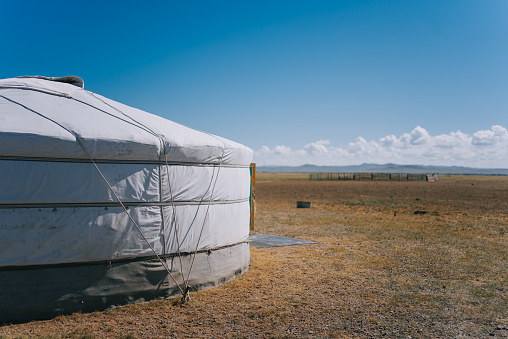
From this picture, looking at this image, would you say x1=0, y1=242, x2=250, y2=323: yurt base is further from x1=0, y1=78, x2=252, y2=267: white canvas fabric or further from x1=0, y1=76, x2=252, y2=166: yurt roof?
x1=0, y1=76, x2=252, y2=166: yurt roof

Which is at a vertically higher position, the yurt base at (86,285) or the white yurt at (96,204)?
the white yurt at (96,204)

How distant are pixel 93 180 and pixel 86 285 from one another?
1.35 metres

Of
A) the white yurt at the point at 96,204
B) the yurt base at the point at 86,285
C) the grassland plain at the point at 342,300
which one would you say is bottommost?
the grassland plain at the point at 342,300

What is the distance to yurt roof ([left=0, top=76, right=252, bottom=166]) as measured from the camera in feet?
15.1

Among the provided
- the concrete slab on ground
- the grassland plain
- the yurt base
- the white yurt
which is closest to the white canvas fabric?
the white yurt

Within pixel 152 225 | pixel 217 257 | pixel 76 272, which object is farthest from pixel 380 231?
pixel 76 272

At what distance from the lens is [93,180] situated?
489 centimetres

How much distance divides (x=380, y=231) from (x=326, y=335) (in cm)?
854

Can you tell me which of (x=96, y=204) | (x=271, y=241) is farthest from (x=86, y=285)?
(x=271, y=241)

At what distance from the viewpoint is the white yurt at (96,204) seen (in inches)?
180

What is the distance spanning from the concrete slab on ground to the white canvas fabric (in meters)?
3.81

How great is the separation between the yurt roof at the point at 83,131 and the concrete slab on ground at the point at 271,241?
13.2 feet

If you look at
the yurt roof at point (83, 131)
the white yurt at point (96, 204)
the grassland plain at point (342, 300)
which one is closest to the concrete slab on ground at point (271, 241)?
the grassland plain at point (342, 300)

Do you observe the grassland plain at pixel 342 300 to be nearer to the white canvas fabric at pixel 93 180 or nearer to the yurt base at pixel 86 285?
the yurt base at pixel 86 285
